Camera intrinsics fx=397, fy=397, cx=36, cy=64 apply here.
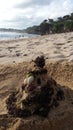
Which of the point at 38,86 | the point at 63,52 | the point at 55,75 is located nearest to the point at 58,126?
the point at 38,86

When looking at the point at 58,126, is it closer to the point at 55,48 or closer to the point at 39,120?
the point at 39,120

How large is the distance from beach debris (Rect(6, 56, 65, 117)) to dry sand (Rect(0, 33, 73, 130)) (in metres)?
0.11

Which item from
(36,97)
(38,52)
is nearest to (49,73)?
(38,52)

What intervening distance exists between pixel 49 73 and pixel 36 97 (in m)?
2.58

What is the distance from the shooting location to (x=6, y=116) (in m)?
5.53

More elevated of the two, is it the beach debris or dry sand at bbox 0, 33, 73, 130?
the beach debris

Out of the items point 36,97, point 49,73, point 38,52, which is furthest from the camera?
point 38,52

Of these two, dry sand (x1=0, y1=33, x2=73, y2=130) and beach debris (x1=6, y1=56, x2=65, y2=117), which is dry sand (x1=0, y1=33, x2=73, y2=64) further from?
beach debris (x1=6, y1=56, x2=65, y2=117)

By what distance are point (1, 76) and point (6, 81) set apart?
0.31 meters

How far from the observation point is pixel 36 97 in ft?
17.7

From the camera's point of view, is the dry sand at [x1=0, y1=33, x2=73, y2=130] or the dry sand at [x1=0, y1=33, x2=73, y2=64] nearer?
the dry sand at [x1=0, y1=33, x2=73, y2=130]

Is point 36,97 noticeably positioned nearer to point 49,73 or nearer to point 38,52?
point 49,73

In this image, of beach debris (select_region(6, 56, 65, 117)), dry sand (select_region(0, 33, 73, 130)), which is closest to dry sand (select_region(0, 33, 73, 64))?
dry sand (select_region(0, 33, 73, 130))

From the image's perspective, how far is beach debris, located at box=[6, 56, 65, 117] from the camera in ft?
17.7
